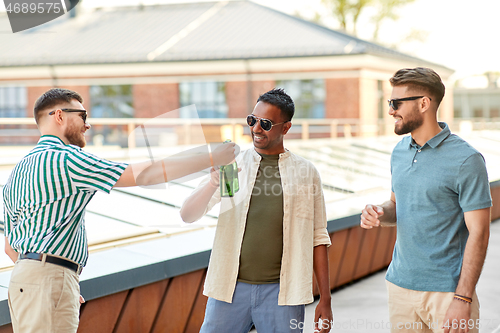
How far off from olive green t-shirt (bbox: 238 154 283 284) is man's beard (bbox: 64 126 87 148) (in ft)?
2.54

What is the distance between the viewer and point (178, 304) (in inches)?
140

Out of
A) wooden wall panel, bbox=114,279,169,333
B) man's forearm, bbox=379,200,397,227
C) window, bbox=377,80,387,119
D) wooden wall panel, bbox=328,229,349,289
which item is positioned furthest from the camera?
window, bbox=377,80,387,119

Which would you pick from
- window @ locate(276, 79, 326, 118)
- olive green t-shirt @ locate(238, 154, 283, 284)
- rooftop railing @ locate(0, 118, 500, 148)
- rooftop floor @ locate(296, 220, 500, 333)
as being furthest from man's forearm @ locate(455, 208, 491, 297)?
window @ locate(276, 79, 326, 118)

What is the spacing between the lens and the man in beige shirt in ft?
7.32

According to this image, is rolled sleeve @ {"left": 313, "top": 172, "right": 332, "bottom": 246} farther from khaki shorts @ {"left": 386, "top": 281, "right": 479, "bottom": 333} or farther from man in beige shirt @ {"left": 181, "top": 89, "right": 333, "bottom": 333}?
khaki shorts @ {"left": 386, "top": 281, "right": 479, "bottom": 333}

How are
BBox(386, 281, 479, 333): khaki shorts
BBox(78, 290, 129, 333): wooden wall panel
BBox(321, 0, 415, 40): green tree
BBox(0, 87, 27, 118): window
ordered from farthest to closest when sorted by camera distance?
BBox(321, 0, 415, 40): green tree < BBox(0, 87, 27, 118): window < BBox(78, 290, 129, 333): wooden wall panel < BBox(386, 281, 479, 333): khaki shorts

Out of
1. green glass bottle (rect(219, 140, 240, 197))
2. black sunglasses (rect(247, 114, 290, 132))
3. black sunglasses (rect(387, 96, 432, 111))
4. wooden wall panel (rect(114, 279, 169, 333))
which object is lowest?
wooden wall panel (rect(114, 279, 169, 333))

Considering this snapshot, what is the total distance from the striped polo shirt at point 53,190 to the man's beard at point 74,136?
103 millimetres

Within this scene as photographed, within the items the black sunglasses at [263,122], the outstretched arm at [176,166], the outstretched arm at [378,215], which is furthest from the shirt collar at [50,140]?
the outstretched arm at [378,215]

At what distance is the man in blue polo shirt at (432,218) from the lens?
216cm

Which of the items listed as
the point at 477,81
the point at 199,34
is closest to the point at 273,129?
the point at 199,34

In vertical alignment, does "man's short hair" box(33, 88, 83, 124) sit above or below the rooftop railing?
above

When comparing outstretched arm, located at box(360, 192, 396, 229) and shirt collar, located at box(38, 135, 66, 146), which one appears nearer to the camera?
shirt collar, located at box(38, 135, 66, 146)

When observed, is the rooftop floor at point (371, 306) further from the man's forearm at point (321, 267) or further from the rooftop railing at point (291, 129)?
the rooftop railing at point (291, 129)
